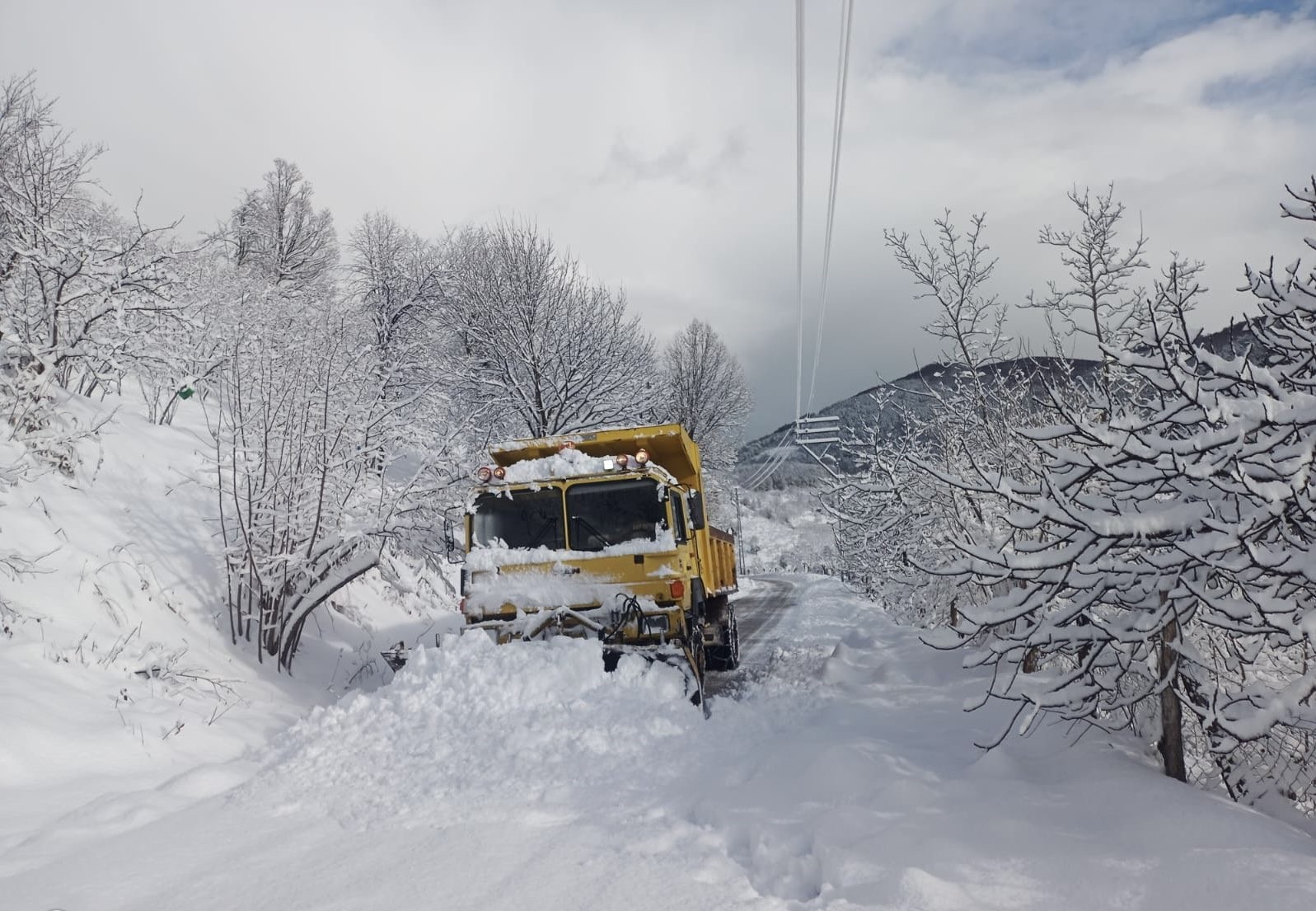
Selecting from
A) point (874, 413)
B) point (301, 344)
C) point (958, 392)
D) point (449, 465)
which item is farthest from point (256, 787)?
point (874, 413)

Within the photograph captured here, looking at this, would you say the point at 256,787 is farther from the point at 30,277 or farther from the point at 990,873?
the point at 30,277

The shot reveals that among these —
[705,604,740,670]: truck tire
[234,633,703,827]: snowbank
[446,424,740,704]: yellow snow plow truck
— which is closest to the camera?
[234,633,703,827]: snowbank

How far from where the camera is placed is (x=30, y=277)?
622 inches

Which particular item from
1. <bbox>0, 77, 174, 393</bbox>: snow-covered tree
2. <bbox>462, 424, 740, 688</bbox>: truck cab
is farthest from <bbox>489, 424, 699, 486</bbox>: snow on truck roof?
<bbox>0, 77, 174, 393</bbox>: snow-covered tree

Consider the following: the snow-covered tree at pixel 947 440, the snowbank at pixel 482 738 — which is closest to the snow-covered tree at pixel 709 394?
the snow-covered tree at pixel 947 440

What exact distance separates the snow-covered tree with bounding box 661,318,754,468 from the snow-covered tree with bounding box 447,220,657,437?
13.9 m

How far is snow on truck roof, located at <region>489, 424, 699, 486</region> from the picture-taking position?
8594 mm

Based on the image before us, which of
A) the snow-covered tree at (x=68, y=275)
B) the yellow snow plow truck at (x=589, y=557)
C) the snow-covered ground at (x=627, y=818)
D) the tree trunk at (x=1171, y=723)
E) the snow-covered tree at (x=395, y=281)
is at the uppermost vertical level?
the snow-covered tree at (x=395, y=281)

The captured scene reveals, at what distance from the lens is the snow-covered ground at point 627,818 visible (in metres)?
3.42

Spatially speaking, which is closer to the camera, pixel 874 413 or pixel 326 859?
pixel 326 859

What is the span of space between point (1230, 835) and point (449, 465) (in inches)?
361

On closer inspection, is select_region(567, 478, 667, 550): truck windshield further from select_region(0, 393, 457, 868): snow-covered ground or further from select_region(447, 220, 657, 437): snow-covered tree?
select_region(447, 220, 657, 437): snow-covered tree

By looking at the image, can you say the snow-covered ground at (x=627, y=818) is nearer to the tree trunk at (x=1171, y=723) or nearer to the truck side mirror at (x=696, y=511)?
the tree trunk at (x=1171, y=723)

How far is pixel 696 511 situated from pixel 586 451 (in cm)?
162
